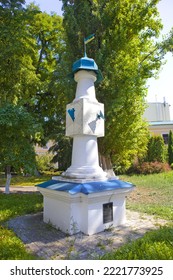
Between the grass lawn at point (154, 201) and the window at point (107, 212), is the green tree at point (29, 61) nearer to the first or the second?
the window at point (107, 212)

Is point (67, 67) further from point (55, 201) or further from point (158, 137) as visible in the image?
point (158, 137)

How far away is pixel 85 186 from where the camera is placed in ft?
17.6

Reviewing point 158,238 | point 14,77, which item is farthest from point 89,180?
point 14,77

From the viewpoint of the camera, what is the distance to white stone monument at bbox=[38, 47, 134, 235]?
A: 5340mm

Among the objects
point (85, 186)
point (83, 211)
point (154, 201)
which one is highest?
point (85, 186)

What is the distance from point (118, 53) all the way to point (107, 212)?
24.0ft

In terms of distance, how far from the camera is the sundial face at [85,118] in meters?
6.04

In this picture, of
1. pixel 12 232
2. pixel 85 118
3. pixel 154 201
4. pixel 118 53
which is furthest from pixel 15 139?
pixel 118 53

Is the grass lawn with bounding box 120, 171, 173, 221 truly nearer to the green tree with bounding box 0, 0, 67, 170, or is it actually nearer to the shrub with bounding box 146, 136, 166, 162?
the green tree with bounding box 0, 0, 67, 170

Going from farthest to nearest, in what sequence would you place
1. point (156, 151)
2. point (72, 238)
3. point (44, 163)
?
point (44, 163), point (156, 151), point (72, 238)

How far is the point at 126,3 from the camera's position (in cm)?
1032

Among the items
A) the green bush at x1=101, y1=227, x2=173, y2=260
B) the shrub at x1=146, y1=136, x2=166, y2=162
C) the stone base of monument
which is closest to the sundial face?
the stone base of monument

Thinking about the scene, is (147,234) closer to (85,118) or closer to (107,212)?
(107,212)

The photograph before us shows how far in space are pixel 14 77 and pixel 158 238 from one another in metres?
9.88
